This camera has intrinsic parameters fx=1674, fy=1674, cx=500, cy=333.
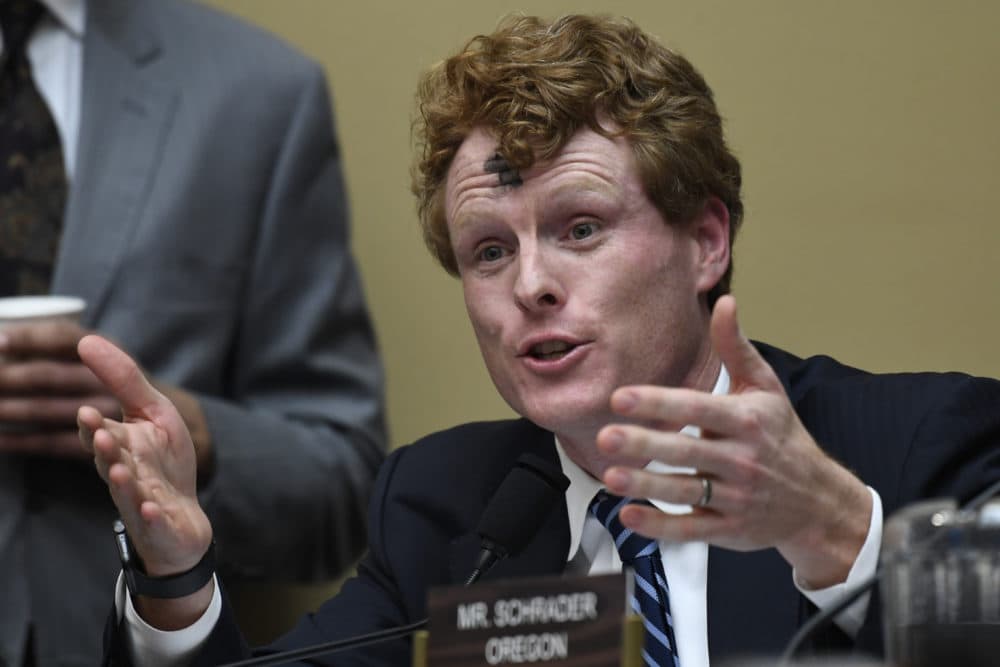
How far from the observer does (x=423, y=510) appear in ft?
6.76

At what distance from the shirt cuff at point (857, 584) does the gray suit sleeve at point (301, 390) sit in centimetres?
132

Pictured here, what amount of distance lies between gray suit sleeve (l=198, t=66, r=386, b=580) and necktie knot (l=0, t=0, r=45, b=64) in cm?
46

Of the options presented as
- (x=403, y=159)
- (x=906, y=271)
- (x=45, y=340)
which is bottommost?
(x=45, y=340)

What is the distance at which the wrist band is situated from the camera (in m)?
1.79

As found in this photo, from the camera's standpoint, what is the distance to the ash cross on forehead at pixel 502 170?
1937mm

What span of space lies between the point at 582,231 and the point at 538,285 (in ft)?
0.33

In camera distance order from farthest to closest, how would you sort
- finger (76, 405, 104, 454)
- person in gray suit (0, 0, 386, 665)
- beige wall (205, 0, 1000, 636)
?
beige wall (205, 0, 1000, 636)
person in gray suit (0, 0, 386, 665)
finger (76, 405, 104, 454)

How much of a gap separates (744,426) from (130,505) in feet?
2.33

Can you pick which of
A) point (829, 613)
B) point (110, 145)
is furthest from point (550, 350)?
point (110, 145)

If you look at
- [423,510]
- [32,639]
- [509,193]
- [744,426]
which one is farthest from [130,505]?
[32,639]

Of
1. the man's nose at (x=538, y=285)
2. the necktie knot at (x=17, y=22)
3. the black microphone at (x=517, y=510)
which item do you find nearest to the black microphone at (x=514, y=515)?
the black microphone at (x=517, y=510)

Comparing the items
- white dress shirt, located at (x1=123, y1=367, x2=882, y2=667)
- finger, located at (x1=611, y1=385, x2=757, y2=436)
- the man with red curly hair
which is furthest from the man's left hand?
white dress shirt, located at (x1=123, y1=367, x2=882, y2=667)

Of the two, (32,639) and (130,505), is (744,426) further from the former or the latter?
(32,639)

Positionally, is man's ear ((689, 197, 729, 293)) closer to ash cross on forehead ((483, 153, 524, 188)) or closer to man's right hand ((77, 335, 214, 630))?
ash cross on forehead ((483, 153, 524, 188))
